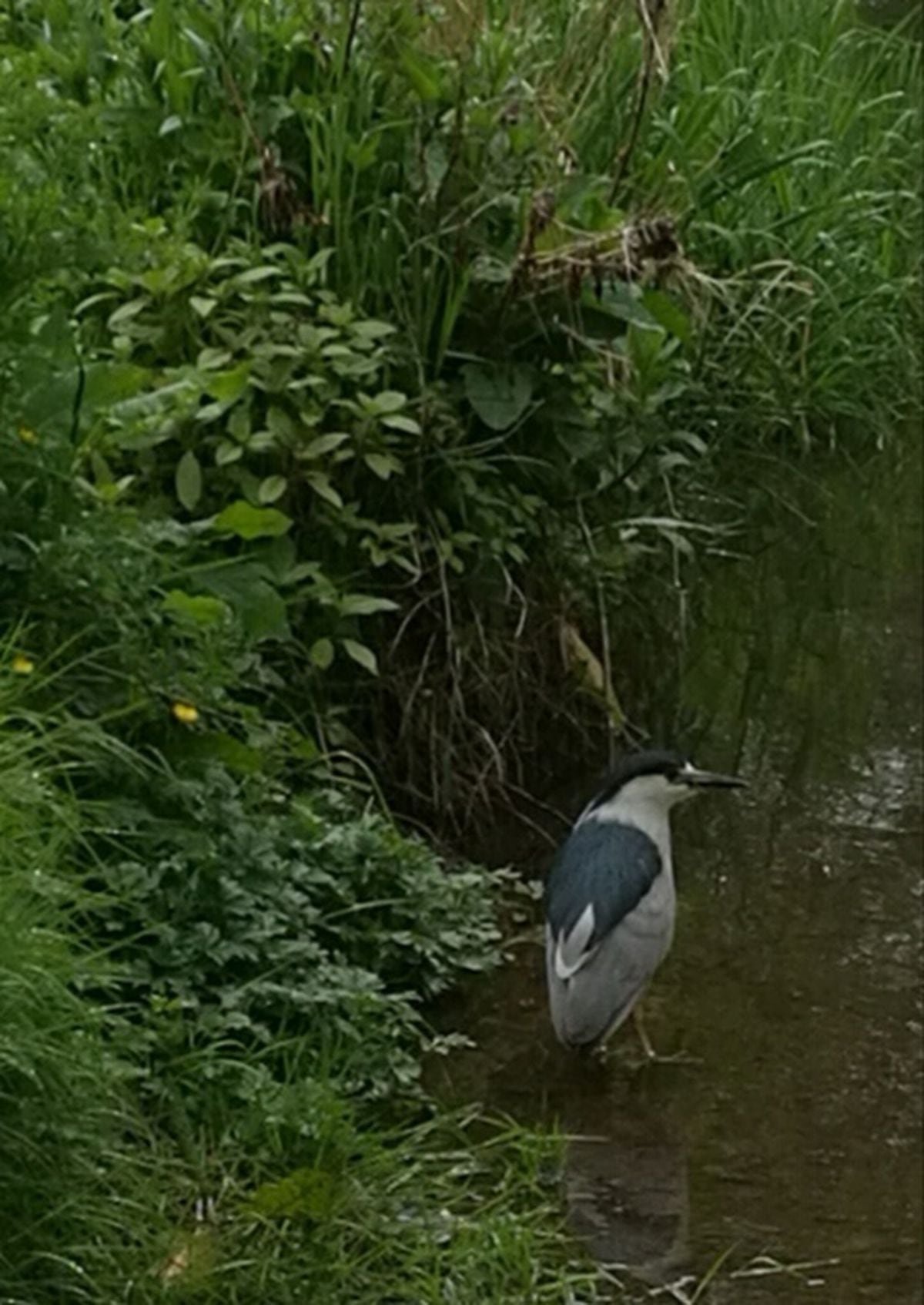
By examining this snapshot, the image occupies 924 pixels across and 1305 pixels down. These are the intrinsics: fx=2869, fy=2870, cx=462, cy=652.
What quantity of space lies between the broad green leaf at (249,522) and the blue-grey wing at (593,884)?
90cm

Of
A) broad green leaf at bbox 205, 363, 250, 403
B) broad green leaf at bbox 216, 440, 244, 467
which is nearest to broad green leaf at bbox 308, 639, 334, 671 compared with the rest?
broad green leaf at bbox 216, 440, 244, 467

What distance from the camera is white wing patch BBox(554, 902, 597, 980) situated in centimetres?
527

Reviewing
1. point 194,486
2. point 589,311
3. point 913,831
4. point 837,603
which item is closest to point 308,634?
point 194,486

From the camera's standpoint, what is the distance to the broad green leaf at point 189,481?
550cm

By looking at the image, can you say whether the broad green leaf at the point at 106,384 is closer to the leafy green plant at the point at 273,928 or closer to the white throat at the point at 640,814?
the leafy green plant at the point at 273,928

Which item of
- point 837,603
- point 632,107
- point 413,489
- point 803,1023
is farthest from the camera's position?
point 837,603

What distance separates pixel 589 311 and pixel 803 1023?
1586mm

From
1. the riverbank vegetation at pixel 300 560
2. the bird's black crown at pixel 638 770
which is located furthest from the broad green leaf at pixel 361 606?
the bird's black crown at pixel 638 770

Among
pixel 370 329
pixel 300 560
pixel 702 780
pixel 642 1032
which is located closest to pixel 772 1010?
pixel 642 1032

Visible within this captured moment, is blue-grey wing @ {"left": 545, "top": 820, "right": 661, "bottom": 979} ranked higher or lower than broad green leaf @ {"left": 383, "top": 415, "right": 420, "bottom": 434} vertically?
lower

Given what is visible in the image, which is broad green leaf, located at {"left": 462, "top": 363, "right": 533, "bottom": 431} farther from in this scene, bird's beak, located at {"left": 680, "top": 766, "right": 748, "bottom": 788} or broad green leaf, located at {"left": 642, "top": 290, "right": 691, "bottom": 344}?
bird's beak, located at {"left": 680, "top": 766, "right": 748, "bottom": 788}

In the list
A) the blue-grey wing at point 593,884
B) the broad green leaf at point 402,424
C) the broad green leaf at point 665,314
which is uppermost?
the broad green leaf at point 402,424

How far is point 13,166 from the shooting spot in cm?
495

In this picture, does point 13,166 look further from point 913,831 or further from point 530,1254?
point 913,831
